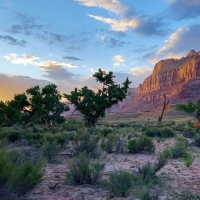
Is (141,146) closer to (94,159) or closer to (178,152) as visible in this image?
(178,152)

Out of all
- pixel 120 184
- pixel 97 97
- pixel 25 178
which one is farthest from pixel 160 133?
pixel 25 178

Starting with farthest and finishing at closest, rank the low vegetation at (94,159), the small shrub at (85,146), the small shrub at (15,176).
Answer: the small shrub at (85,146)
the low vegetation at (94,159)
the small shrub at (15,176)

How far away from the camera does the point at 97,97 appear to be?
33031 mm

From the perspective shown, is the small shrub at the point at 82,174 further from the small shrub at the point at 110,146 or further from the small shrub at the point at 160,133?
the small shrub at the point at 160,133

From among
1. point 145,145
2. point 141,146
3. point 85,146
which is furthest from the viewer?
point 145,145

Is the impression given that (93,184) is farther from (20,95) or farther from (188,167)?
(20,95)

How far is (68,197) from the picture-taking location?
6.51m

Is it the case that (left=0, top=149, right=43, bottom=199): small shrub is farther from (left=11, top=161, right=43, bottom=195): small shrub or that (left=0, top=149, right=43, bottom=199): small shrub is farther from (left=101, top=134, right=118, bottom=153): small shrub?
(left=101, top=134, right=118, bottom=153): small shrub

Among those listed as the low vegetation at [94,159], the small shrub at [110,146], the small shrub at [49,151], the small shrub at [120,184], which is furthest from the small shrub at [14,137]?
the small shrub at [120,184]

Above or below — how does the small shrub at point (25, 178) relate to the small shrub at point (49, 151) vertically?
above

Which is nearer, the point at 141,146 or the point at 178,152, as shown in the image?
the point at 178,152

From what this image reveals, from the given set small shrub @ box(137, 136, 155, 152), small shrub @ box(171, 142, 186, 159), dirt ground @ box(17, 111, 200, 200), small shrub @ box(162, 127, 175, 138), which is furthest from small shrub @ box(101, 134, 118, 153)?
small shrub @ box(162, 127, 175, 138)

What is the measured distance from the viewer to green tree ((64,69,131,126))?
32188mm

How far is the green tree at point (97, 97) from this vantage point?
32.2m
